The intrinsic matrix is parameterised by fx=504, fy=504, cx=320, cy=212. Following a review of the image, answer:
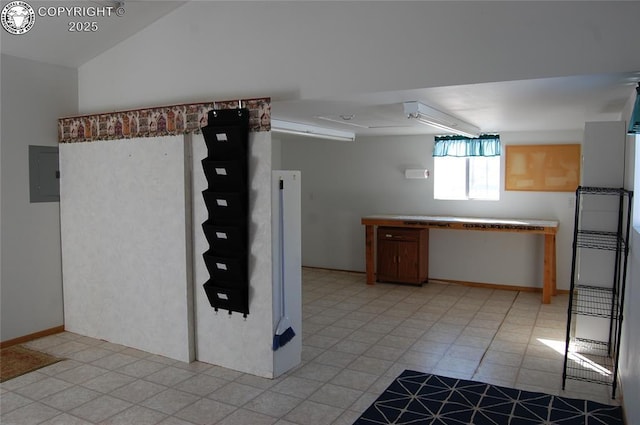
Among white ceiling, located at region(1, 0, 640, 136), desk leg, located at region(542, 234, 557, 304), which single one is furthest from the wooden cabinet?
white ceiling, located at region(1, 0, 640, 136)

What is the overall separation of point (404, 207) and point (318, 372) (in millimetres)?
4243

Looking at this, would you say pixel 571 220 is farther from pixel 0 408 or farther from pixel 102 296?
pixel 0 408

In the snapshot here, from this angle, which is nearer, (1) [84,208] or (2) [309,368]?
(2) [309,368]

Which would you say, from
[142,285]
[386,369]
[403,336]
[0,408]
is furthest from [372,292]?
[0,408]

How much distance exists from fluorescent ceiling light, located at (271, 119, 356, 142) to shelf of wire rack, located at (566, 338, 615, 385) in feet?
11.9

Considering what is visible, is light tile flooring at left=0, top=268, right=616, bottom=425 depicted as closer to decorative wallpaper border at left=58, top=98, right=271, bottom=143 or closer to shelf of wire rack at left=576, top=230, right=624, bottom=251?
shelf of wire rack at left=576, top=230, right=624, bottom=251

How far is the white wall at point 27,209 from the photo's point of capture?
4.97 meters

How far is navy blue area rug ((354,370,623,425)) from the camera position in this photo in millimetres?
3432

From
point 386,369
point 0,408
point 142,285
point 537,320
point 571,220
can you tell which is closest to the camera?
point 0,408

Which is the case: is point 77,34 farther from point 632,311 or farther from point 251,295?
point 632,311

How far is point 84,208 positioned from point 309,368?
2.84m

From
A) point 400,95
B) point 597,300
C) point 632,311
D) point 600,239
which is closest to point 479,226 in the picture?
point 597,300

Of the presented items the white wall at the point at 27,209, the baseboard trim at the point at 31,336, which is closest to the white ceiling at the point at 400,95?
the white wall at the point at 27,209

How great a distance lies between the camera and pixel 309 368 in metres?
4.42
